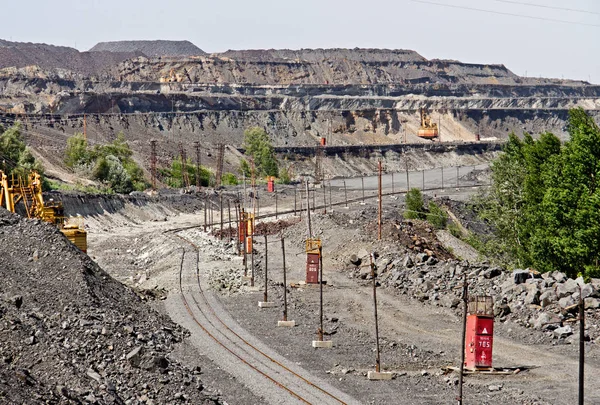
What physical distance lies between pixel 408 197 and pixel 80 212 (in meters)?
30.6

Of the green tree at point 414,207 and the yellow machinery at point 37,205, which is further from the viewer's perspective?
the green tree at point 414,207

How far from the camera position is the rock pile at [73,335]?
26.9m

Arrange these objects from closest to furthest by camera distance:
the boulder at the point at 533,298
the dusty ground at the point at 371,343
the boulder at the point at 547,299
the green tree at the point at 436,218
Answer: the dusty ground at the point at 371,343 < the boulder at the point at 547,299 < the boulder at the point at 533,298 < the green tree at the point at 436,218

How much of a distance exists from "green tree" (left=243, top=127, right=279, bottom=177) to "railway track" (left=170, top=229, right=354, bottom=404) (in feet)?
357

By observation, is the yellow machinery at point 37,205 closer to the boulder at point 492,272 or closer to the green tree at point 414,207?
the boulder at point 492,272

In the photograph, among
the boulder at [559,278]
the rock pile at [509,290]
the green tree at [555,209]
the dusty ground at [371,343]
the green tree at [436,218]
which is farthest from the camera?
the green tree at [436,218]

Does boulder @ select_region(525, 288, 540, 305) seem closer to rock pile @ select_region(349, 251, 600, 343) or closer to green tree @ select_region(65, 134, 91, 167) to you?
rock pile @ select_region(349, 251, 600, 343)

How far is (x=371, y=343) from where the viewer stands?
3969 cm

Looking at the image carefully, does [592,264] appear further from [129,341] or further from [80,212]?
[80,212]

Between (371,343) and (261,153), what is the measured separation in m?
136

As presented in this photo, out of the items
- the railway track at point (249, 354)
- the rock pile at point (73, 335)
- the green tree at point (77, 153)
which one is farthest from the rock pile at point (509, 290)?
the green tree at point (77, 153)

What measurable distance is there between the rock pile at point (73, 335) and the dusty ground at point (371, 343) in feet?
6.60

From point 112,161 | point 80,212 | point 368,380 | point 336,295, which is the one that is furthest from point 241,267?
point 112,161

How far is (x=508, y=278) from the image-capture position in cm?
4631
